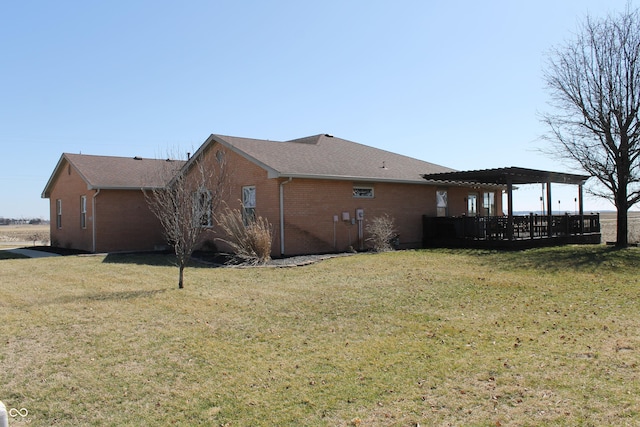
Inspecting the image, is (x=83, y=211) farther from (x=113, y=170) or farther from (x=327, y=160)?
(x=327, y=160)

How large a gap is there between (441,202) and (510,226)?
524 cm

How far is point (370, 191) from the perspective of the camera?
19.7 m

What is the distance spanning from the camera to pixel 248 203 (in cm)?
1866

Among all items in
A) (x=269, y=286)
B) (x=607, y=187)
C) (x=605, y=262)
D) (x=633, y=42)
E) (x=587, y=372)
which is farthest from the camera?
(x=607, y=187)

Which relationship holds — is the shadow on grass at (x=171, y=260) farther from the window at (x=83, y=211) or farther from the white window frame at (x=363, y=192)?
the white window frame at (x=363, y=192)

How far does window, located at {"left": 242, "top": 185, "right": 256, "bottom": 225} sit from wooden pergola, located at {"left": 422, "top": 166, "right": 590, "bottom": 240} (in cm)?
739

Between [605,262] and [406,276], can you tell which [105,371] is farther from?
[605,262]

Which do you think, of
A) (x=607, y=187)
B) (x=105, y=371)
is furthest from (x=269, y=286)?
(x=607, y=187)

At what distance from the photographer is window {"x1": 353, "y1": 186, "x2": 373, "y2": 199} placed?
63.0 ft

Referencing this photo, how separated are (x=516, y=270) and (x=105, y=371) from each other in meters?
10.2

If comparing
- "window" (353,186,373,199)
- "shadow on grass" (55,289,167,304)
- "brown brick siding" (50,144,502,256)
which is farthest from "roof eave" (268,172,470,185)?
"shadow on grass" (55,289,167,304)

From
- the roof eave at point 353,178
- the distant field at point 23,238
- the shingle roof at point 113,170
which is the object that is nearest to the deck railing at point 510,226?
the roof eave at point 353,178

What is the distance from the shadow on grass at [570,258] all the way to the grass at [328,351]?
4.69 ft

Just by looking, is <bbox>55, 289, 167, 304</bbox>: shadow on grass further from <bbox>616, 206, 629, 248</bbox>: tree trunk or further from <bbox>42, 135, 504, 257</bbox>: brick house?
<bbox>616, 206, 629, 248</bbox>: tree trunk
